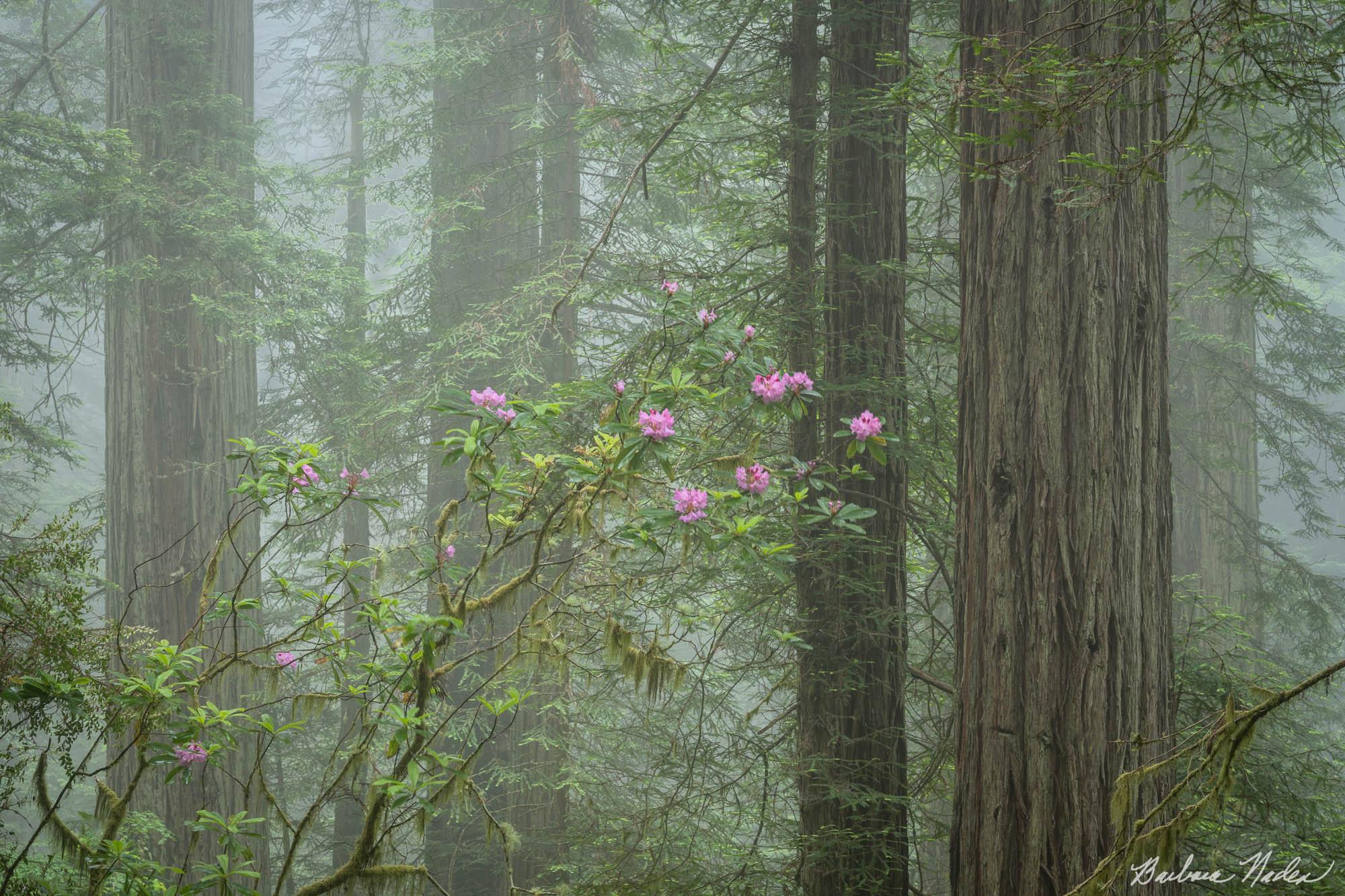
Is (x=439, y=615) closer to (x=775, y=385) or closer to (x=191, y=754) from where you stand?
(x=191, y=754)

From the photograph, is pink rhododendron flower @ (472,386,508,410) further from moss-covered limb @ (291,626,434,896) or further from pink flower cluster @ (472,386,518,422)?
moss-covered limb @ (291,626,434,896)

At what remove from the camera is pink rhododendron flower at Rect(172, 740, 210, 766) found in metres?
2.66

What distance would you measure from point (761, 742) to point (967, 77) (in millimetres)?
3028

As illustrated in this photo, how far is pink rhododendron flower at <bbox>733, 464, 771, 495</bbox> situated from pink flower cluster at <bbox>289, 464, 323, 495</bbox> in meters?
1.41

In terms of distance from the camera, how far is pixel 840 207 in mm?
4441

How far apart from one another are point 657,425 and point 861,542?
5.56ft

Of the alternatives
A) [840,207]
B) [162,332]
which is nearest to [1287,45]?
[840,207]

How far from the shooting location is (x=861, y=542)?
164 inches

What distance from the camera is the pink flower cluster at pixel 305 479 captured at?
295 centimetres

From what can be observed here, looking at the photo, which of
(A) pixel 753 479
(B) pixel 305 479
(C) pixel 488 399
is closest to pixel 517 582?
(C) pixel 488 399

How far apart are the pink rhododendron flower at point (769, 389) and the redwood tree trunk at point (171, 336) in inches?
230

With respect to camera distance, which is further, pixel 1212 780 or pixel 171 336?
pixel 171 336

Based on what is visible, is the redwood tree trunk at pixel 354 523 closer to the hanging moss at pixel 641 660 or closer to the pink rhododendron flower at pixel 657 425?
the hanging moss at pixel 641 660
